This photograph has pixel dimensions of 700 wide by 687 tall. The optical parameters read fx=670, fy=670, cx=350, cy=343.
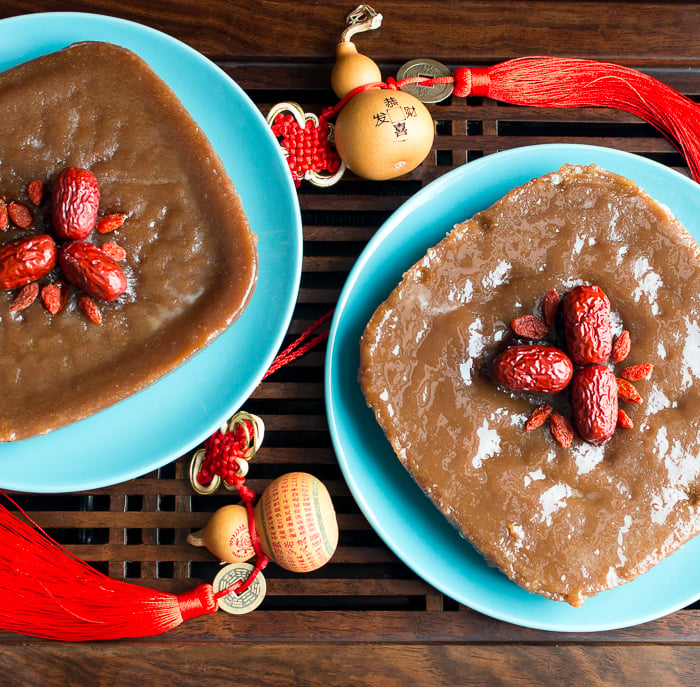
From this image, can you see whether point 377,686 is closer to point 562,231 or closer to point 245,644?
point 245,644

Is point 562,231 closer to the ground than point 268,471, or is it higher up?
higher up

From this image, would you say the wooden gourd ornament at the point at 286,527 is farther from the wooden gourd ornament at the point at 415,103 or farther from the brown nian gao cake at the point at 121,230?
the wooden gourd ornament at the point at 415,103

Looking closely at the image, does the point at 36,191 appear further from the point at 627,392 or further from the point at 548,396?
the point at 627,392

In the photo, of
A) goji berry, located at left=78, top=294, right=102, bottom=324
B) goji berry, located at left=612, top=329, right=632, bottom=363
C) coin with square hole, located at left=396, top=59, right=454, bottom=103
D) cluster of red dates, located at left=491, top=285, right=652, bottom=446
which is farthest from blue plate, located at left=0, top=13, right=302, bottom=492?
goji berry, located at left=612, top=329, right=632, bottom=363

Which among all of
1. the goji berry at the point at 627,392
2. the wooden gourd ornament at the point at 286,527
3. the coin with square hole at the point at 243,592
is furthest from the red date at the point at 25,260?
the goji berry at the point at 627,392

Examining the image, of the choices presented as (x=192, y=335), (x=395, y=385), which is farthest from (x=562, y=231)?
(x=192, y=335)
